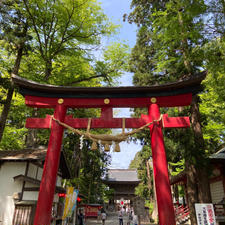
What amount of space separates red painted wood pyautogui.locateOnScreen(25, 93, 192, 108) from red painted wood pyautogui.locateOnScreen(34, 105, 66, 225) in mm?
512

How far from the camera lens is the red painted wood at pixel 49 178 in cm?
504

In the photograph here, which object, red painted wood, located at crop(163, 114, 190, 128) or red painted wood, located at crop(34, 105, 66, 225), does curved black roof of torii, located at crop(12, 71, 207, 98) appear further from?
red painted wood, located at crop(163, 114, 190, 128)

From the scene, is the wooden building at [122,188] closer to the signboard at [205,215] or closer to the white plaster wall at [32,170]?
the white plaster wall at [32,170]

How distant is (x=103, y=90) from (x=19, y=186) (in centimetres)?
801

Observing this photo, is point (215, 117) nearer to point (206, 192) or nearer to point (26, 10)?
point (206, 192)

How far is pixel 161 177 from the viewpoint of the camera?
527 cm

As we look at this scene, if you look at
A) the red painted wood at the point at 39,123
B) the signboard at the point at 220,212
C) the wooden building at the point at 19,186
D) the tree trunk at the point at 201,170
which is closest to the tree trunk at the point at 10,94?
the wooden building at the point at 19,186

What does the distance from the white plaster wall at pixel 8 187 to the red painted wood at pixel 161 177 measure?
27.7 feet

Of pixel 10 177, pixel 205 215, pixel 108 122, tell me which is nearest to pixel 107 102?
pixel 108 122

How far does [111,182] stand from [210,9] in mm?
29850

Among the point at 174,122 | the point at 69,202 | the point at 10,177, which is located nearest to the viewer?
the point at 174,122

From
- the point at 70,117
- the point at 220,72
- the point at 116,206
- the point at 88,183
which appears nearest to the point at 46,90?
the point at 70,117

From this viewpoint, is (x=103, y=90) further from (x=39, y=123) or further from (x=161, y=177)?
(x=161, y=177)

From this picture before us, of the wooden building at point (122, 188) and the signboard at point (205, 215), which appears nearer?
the signboard at point (205, 215)
